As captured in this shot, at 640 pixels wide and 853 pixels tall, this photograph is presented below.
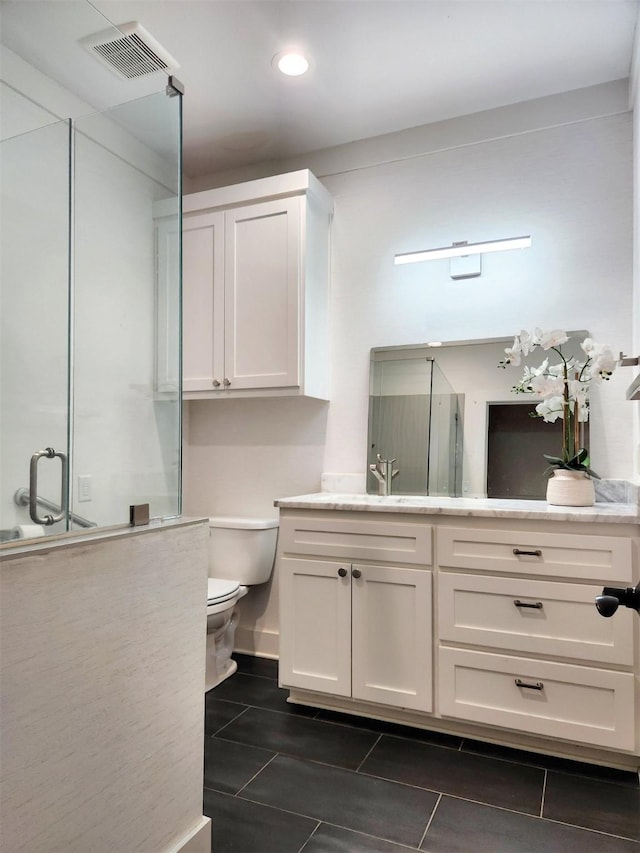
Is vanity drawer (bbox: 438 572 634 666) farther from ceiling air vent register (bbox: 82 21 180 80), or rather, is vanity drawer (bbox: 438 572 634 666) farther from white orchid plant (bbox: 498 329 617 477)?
ceiling air vent register (bbox: 82 21 180 80)

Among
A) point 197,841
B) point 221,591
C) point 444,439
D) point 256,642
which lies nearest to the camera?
point 197,841

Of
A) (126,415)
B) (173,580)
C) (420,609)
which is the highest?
(126,415)

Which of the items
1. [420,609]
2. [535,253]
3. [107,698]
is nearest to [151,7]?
[535,253]

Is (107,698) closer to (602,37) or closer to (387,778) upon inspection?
(387,778)

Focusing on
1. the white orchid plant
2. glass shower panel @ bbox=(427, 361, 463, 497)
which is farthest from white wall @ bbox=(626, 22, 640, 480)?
glass shower panel @ bbox=(427, 361, 463, 497)

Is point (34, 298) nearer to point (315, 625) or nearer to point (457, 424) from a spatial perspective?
point (315, 625)

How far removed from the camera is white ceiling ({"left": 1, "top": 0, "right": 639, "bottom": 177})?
5.67ft

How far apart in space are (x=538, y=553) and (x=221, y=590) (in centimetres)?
139

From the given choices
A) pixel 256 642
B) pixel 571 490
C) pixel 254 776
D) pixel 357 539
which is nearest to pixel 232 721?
pixel 254 776

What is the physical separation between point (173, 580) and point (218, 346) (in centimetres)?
168

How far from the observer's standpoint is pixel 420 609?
2123 millimetres

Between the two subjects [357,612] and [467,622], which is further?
[357,612]

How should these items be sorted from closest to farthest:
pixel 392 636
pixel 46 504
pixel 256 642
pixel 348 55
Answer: pixel 46 504, pixel 392 636, pixel 348 55, pixel 256 642

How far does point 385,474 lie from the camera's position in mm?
2711
